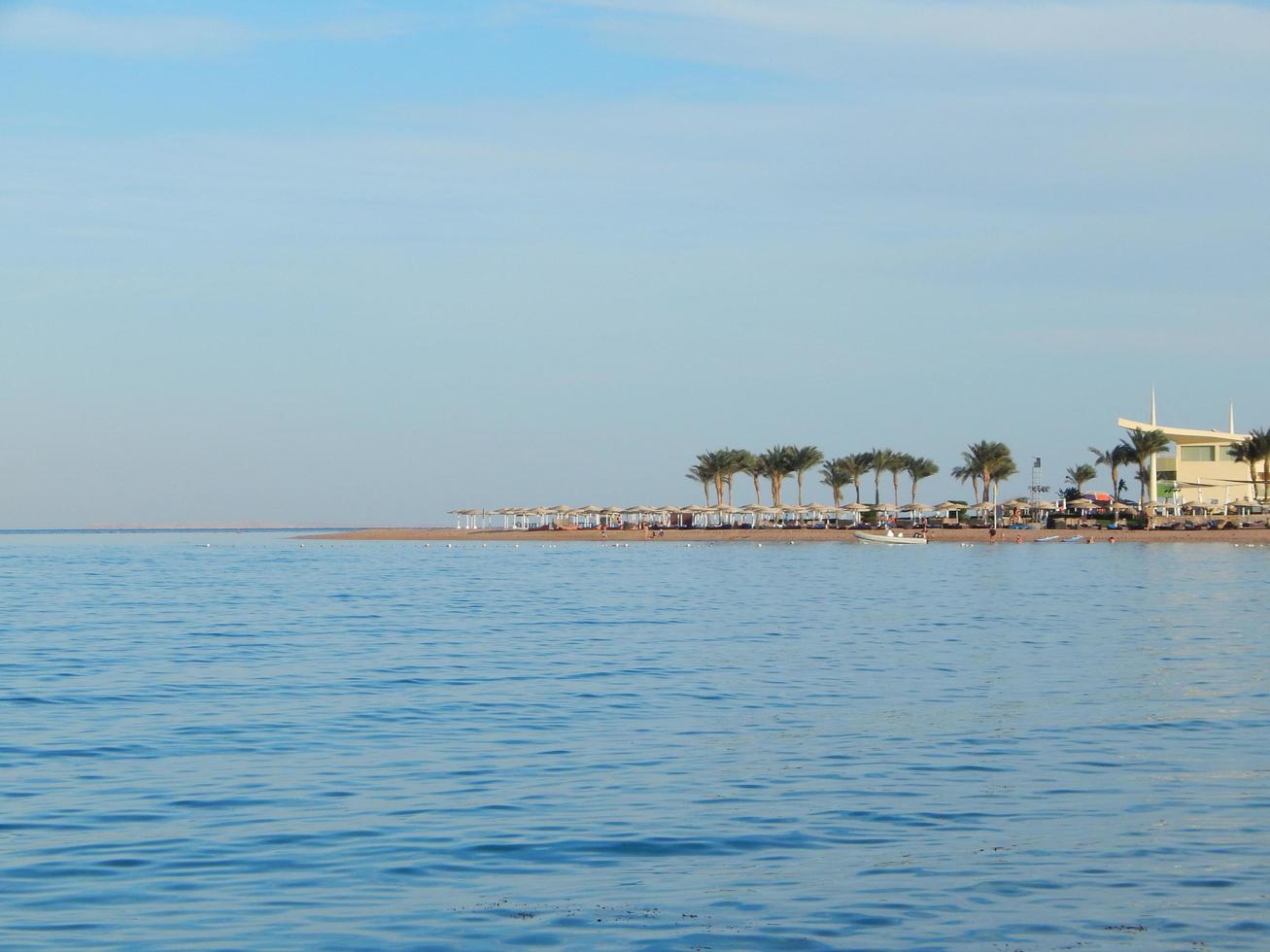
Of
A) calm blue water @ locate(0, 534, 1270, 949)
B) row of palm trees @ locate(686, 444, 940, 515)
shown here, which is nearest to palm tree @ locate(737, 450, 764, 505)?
row of palm trees @ locate(686, 444, 940, 515)

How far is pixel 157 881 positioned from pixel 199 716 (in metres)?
9.54

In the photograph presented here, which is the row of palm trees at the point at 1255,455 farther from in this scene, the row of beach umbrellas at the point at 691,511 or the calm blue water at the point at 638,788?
the calm blue water at the point at 638,788

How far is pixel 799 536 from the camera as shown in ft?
460

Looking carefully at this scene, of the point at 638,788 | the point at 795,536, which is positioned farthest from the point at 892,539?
the point at 638,788

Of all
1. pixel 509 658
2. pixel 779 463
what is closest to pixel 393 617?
pixel 509 658

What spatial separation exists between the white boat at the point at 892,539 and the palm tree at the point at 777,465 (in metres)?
33.5

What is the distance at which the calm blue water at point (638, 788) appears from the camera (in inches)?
400

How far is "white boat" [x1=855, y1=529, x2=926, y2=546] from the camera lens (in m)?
118

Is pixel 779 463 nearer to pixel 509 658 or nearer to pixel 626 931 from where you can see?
pixel 509 658

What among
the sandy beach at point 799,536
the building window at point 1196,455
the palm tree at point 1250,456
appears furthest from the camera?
the building window at point 1196,455

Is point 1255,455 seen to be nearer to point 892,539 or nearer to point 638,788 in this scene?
point 892,539

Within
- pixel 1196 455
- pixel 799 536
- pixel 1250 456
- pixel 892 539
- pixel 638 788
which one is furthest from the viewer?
pixel 799 536

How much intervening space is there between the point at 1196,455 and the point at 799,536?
38.1 meters

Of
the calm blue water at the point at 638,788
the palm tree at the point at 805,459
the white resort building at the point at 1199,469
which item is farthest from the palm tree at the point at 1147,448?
the calm blue water at the point at 638,788
